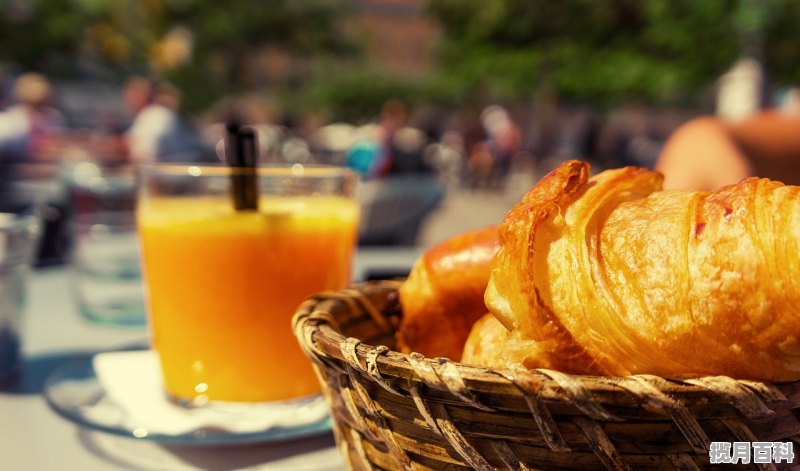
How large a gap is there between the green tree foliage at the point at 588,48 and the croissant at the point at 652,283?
371 inches

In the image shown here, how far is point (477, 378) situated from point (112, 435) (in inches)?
19.3

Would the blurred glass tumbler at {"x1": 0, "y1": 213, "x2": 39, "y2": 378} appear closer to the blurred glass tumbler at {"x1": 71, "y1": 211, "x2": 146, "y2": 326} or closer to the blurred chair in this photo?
the blurred glass tumbler at {"x1": 71, "y1": 211, "x2": 146, "y2": 326}

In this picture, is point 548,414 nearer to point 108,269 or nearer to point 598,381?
point 598,381

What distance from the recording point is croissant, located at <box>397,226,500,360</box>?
2.45 ft

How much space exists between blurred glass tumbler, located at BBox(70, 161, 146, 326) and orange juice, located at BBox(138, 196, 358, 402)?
0.45m

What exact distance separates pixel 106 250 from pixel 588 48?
15.7 m

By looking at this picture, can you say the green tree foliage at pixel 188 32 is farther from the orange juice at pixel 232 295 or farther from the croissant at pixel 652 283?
the croissant at pixel 652 283

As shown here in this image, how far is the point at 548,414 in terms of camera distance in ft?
1.64

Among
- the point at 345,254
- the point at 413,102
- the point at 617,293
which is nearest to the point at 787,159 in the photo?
the point at 345,254

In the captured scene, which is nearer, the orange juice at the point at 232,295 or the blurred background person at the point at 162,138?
the orange juice at the point at 232,295

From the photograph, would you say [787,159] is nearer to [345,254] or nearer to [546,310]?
[345,254]

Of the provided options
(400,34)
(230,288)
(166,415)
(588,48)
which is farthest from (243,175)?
(400,34)

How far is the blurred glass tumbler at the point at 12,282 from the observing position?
0.98 m

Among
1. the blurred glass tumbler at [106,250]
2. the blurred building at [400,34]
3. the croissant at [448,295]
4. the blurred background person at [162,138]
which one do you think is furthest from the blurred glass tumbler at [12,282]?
the blurred building at [400,34]
